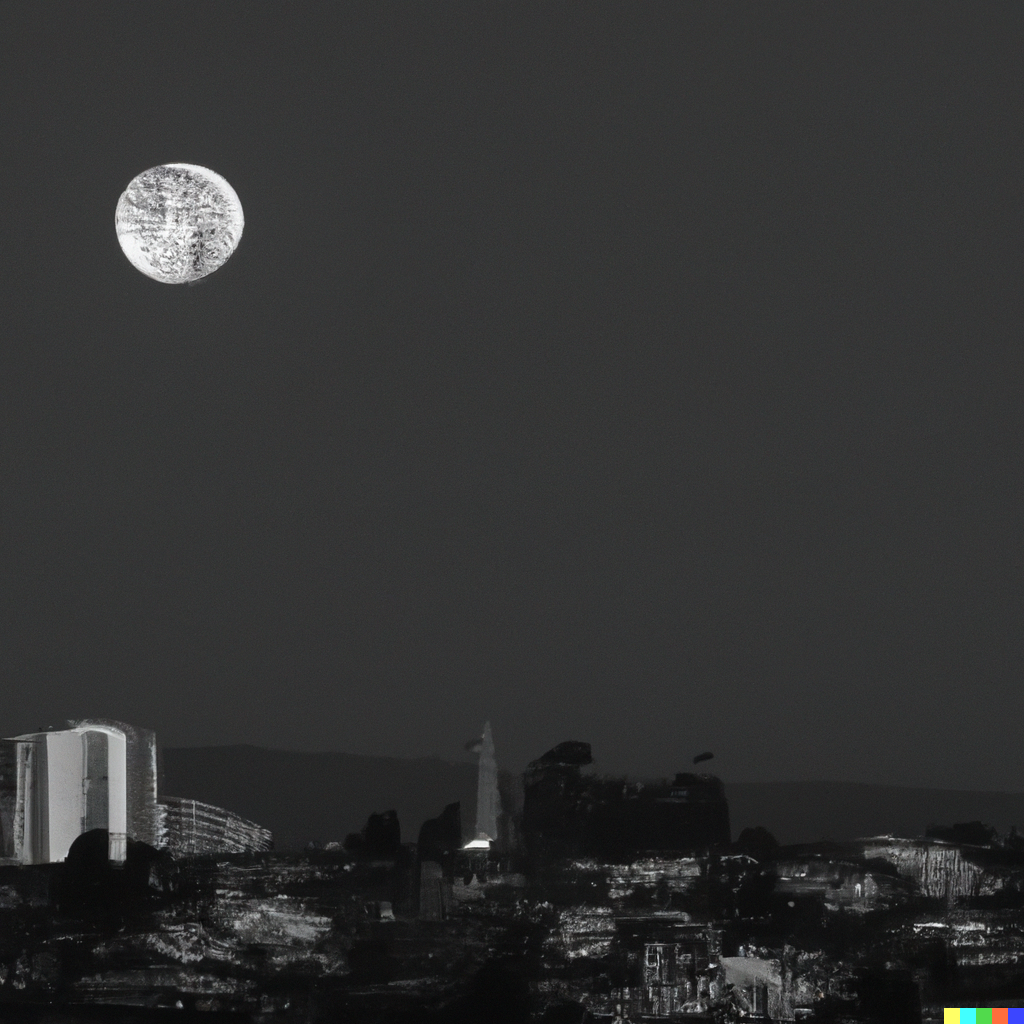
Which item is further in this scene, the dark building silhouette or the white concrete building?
the white concrete building

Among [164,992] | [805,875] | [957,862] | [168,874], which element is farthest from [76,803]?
[957,862]

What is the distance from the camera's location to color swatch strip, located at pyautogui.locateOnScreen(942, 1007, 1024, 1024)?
1530 centimetres

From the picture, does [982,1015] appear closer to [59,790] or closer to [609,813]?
[609,813]

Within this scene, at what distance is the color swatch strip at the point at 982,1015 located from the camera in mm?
15305

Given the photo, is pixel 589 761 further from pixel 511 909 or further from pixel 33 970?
pixel 33 970

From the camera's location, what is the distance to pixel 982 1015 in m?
15.8

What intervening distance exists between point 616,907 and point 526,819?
15.7 feet

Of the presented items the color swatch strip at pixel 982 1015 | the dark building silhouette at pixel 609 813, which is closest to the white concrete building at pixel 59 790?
the dark building silhouette at pixel 609 813

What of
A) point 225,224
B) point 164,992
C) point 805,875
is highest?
point 225,224

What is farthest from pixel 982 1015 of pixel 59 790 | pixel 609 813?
pixel 59 790

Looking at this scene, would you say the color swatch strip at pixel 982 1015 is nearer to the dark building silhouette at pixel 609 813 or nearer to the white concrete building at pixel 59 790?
the dark building silhouette at pixel 609 813

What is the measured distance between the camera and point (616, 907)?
20.5 meters

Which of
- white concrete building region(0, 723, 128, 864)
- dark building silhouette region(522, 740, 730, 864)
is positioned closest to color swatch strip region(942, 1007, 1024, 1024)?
dark building silhouette region(522, 740, 730, 864)

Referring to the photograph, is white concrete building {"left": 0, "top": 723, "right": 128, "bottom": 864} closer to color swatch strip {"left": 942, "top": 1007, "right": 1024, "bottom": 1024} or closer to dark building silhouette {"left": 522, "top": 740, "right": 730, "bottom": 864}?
dark building silhouette {"left": 522, "top": 740, "right": 730, "bottom": 864}
